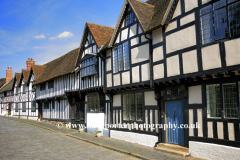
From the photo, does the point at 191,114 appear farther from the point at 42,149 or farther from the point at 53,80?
the point at 53,80

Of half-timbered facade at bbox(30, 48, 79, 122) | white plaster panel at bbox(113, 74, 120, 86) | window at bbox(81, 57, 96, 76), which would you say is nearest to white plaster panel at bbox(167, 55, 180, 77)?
white plaster panel at bbox(113, 74, 120, 86)

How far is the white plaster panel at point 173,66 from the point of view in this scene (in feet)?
29.7

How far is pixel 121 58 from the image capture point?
41.0ft

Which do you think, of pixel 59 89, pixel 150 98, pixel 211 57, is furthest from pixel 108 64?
pixel 59 89

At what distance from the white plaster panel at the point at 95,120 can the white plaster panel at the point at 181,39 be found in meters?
7.49

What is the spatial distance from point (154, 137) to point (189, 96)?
2940mm

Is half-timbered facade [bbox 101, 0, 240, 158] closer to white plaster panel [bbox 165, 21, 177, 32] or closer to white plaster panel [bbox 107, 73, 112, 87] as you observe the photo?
white plaster panel [bbox 165, 21, 177, 32]

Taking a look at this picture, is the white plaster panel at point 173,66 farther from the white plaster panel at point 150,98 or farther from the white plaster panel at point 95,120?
the white plaster panel at point 95,120

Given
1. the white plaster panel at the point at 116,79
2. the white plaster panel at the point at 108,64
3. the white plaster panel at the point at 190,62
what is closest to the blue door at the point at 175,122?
the white plaster panel at the point at 190,62

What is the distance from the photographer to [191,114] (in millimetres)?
8781

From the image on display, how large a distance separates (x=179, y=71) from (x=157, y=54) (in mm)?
1601

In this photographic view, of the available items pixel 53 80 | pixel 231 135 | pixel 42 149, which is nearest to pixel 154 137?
pixel 231 135

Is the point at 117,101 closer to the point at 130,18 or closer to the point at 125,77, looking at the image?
the point at 125,77

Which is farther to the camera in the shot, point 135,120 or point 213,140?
point 135,120
